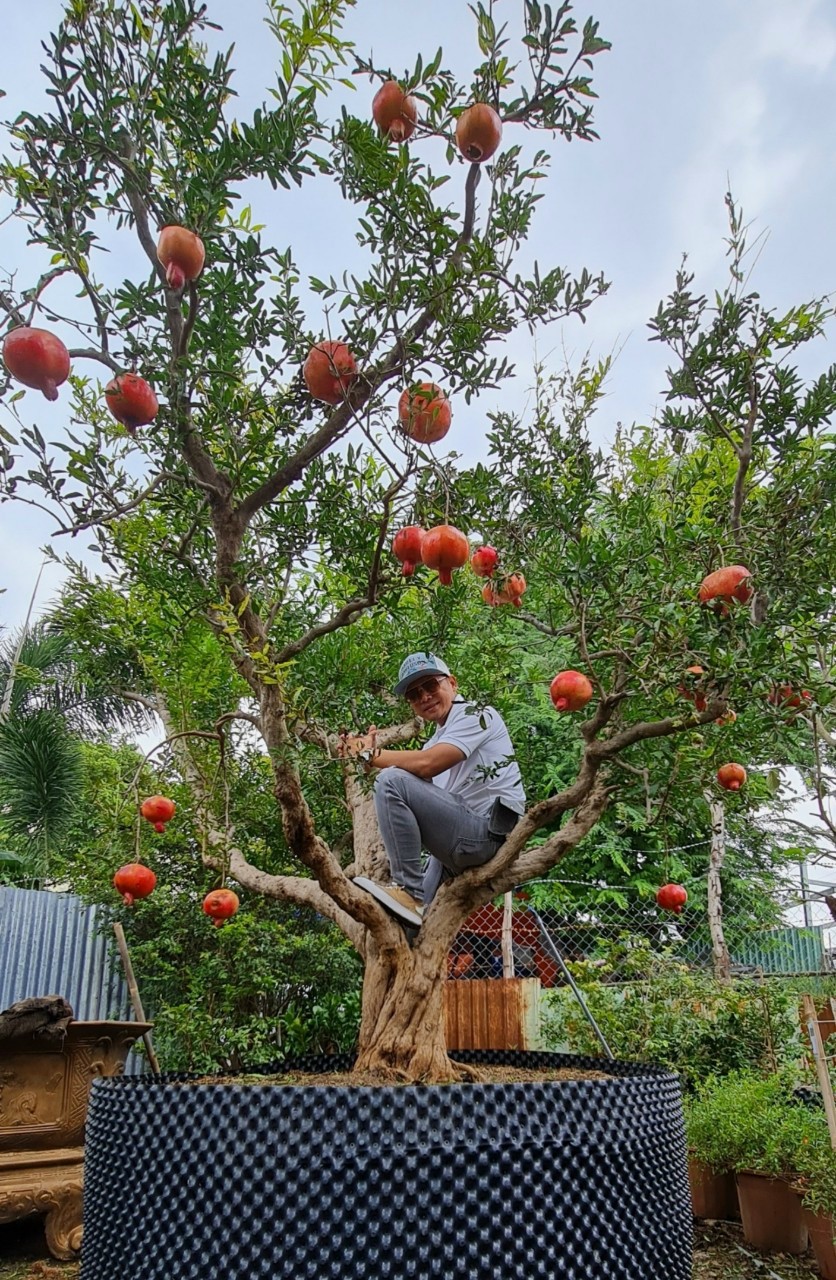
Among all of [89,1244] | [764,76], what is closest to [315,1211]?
[89,1244]

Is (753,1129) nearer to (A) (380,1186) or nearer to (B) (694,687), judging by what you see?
(B) (694,687)

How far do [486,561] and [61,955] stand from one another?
4.92 metres

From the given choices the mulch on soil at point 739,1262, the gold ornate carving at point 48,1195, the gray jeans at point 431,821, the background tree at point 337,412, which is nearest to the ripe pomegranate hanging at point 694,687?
the background tree at point 337,412

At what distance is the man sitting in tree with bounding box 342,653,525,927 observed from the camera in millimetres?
2316

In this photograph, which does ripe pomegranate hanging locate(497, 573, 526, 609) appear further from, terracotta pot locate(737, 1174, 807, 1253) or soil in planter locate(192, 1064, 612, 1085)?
terracotta pot locate(737, 1174, 807, 1253)

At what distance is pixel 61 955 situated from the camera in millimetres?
5594

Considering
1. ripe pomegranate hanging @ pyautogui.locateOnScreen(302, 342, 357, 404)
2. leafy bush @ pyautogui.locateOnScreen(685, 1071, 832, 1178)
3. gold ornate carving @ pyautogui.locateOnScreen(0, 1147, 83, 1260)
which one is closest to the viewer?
ripe pomegranate hanging @ pyautogui.locateOnScreen(302, 342, 357, 404)

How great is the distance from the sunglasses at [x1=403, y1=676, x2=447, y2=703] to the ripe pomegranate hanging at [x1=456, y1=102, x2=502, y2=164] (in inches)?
57.0

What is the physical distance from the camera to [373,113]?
184 cm

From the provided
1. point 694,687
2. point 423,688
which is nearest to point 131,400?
point 423,688

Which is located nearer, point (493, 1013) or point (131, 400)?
point (131, 400)

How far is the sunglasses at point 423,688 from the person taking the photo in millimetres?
2580

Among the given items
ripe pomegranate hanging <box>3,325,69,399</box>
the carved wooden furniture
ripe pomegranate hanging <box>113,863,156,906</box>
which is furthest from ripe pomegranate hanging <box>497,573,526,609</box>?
the carved wooden furniture

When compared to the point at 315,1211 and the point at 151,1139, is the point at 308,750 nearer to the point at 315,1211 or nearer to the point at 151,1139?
the point at 151,1139
